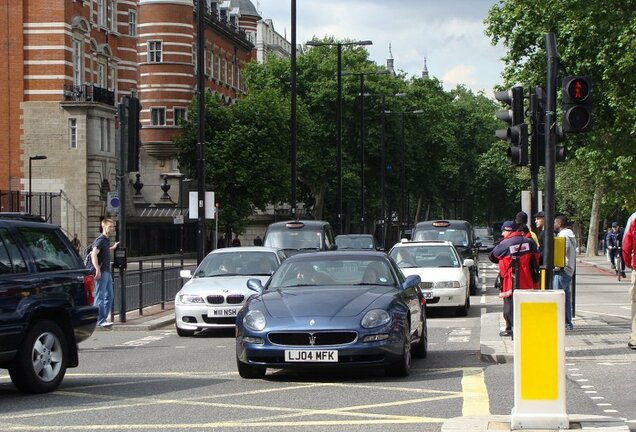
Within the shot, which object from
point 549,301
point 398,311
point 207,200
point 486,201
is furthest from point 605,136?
point 486,201

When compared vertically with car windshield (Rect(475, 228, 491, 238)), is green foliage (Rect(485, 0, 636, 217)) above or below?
above

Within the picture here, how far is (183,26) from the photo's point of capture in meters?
83.2

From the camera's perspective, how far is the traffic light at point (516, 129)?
18.3m

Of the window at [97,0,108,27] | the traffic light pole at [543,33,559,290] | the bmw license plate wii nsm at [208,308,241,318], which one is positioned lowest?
the bmw license plate wii nsm at [208,308,241,318]

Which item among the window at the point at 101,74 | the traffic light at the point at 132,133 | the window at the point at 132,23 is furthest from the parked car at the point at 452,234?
the window at the point at 132,23

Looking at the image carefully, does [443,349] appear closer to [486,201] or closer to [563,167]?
[563,167]

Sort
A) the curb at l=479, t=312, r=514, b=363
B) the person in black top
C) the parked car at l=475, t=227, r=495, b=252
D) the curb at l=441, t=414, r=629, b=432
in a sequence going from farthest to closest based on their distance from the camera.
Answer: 1. the parked car at l=475, t=227, r=495, b=252
2. the person in black top
3. the curb at l=479, t=312, r=514, b=363
4. the curb at l=441, t=414, r=629, b=432

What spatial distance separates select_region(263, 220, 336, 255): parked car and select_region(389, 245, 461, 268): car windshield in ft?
14.1

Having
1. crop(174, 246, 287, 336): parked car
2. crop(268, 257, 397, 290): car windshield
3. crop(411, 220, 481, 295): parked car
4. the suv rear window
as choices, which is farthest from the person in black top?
crop(411, 220, 481, 295): parked car

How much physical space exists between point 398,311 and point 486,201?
113121 millimetres

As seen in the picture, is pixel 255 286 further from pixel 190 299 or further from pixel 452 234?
pixel 452 234

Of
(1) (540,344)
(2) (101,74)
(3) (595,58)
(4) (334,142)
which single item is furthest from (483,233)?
(1) (540,344)

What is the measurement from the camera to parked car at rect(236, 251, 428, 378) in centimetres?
1355

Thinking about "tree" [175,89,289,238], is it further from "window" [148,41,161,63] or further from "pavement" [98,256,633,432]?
"pavement" [98,256,633,432]
